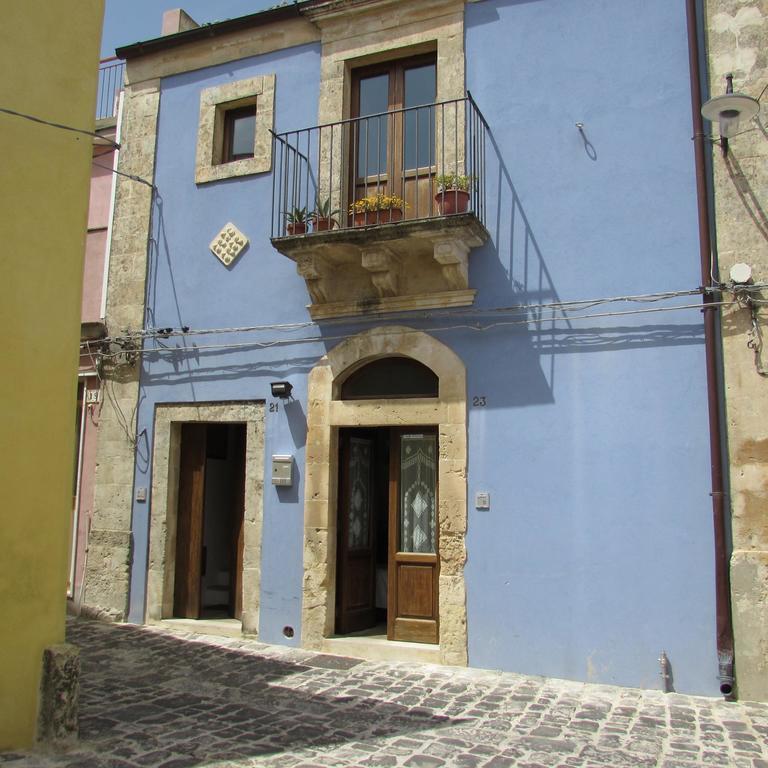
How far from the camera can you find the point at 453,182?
6.89 m

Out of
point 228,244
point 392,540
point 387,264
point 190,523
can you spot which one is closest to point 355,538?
point 392,540

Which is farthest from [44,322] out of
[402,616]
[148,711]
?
[402,616]

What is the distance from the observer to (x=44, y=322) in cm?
494

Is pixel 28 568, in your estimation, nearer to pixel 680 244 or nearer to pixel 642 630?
pixel 642 630

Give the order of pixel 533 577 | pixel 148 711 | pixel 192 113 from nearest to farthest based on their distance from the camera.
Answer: pixel 148 711
pixel 533 577
pixel 192 113

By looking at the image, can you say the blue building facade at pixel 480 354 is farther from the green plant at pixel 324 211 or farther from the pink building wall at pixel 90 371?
the pink building wall at pixel 90 371

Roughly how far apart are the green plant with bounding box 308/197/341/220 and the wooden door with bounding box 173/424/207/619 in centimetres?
280

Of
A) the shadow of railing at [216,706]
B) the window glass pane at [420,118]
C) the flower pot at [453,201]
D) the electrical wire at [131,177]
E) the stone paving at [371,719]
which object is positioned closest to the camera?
the stone paving at [371,719]

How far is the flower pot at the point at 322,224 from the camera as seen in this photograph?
7.47 meters

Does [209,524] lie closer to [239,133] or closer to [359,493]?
[359,493]

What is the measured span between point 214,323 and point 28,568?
Result: 161 inches

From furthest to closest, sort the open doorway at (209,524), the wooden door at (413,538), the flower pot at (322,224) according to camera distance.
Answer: the open doorway at (209,524), the flower pot at (322,224), the wooden door at (413,538)

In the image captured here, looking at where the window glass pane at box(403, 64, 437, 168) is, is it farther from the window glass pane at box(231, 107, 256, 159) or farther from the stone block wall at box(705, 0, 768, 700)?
the stone block wall at box(705, 0, 768, 700)

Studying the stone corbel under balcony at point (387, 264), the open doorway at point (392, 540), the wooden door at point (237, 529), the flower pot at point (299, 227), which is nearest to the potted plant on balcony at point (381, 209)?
the stone corbel under balcony at point (387, 264)
